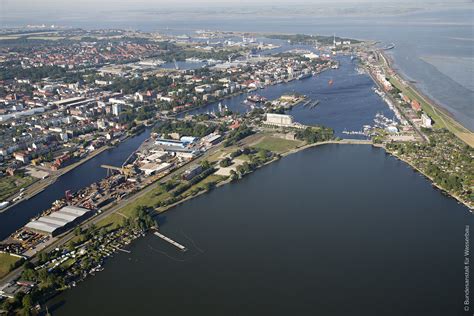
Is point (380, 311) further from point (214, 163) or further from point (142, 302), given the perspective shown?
point (214, 163)

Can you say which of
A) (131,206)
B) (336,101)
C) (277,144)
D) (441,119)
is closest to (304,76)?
(336,101)

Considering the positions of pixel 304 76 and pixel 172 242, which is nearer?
pixel 172 242

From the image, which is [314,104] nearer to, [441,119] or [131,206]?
[441,119]

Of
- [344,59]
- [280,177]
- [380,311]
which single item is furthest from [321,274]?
[344,59]

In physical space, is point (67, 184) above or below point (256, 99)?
below

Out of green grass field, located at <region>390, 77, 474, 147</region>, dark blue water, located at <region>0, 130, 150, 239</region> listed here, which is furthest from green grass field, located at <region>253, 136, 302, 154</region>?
green grass field, located at <region>390, 77, 474, 147</region>

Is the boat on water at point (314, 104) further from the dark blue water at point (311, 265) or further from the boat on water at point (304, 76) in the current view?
the dark blue water at point (311, 265)

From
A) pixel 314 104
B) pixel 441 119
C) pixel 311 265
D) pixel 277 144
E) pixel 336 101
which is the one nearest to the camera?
pixel 311 265
